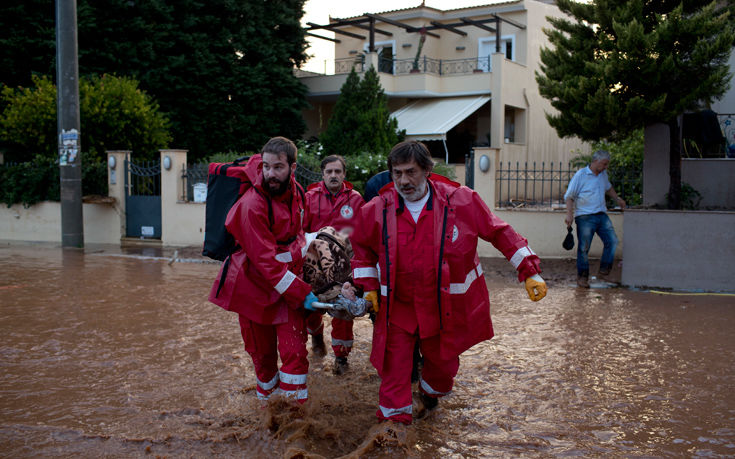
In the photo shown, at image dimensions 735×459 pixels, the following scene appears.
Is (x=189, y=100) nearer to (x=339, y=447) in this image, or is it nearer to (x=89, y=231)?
(x=89, y=231)

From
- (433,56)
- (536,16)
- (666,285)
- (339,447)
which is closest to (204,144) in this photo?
(433,56)

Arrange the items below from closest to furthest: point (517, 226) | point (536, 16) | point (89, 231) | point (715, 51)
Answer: point (715, 51) → point (517, 226) → point (89, 231) → point (536, 16)

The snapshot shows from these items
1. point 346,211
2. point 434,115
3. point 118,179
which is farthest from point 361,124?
point 346,211

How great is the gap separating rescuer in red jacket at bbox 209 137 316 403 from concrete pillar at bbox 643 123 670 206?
859 cm

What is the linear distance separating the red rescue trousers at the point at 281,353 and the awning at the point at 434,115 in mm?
17986

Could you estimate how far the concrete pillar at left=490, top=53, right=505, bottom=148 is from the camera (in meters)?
23.8

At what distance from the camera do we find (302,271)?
4688 millimetres

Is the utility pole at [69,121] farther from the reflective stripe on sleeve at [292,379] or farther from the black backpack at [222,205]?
the reflective stripe on sleeve at [292,379]

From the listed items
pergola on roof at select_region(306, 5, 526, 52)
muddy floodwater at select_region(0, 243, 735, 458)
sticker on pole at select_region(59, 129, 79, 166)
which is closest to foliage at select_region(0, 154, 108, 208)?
sticker on pole at select_region(59, 129, 79, 166)

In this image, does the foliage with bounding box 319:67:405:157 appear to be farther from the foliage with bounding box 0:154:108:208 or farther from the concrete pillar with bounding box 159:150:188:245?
the foliage with bounding box 0:154:108:208

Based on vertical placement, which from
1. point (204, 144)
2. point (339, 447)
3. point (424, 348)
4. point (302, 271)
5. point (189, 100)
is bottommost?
point (339, 447)

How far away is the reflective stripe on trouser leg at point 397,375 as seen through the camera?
4.16 m

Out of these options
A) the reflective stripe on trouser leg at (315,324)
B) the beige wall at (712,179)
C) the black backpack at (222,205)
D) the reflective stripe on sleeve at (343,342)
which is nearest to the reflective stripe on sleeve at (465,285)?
the black backpack at (222,205)

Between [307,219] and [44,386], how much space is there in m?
2.49
